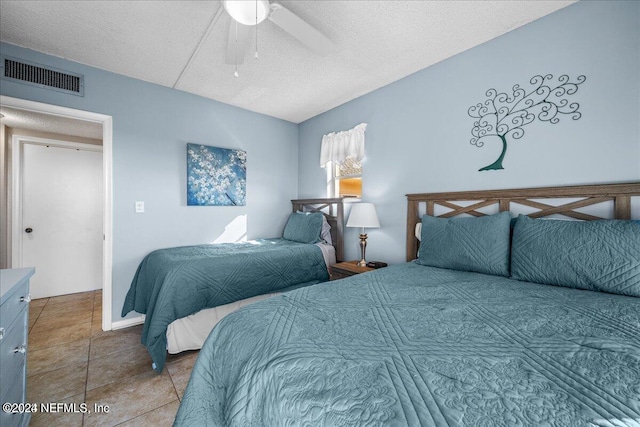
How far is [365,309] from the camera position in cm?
112

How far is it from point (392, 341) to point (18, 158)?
4.70 meters

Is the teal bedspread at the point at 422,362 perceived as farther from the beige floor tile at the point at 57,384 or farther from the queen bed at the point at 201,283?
the beige floor tile at the point at 57,384

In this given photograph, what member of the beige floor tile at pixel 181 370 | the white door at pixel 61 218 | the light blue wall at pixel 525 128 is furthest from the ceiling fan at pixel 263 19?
the white door at pixel 61 218

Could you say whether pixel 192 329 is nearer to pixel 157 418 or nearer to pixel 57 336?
pixel 157 418

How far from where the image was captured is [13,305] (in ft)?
3.67

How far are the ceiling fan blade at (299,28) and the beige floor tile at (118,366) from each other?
2.56 metres

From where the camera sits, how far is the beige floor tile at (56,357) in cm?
191

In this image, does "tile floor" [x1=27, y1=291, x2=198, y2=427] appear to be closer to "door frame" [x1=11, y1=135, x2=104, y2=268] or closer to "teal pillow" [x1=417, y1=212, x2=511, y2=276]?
"door frame" [x1=11, y1=135, x2=104, y2=268]

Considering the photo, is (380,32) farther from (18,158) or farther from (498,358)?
(18,158)

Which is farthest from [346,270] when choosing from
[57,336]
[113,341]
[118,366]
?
[57,336]

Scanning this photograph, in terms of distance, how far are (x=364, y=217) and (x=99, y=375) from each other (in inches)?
95.5

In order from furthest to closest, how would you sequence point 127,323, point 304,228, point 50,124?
point 304,228, point 50,124, point 127,323

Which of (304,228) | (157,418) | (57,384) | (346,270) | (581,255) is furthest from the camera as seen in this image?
(304,228)

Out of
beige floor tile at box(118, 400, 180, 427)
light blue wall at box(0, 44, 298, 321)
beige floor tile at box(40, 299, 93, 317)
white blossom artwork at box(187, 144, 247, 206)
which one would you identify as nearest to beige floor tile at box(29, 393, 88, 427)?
beige floor tile at box(118, 400, 180, 427)
